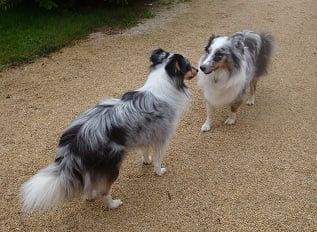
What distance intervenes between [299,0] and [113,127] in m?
9.81

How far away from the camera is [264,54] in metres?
5.52

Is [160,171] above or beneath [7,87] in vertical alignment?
beneath

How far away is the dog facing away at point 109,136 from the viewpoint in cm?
313

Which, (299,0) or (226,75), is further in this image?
(299,0)

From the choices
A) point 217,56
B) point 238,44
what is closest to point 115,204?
point 217,56

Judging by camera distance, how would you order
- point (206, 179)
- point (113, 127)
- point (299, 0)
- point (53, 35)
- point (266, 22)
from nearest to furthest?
point (113, 127), point (206, 179), point (53, 35), point (266, 22), point (299, 0)

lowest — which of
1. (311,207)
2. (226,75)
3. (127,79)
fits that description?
(311,207)

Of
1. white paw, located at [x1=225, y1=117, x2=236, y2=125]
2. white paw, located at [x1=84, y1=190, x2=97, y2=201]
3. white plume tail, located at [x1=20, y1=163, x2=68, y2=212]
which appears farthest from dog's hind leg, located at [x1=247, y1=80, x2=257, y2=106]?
white plume tail, located at [x1=20, y1=163, x2=68, y2=212]

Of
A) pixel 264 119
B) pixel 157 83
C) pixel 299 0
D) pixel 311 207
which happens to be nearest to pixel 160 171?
pixel 157 83

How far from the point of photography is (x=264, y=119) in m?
Result: 5.39

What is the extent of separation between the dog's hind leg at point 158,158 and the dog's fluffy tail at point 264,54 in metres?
2.29

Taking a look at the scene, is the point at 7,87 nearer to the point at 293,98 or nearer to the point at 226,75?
the point at 226,75

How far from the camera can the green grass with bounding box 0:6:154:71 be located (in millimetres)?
7117

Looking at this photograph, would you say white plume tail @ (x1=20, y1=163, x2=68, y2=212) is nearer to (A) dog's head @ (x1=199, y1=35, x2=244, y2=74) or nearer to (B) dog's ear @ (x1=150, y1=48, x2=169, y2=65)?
(B) dog's ear @ (x1=150, y1=48, x2=169, y2=65)
